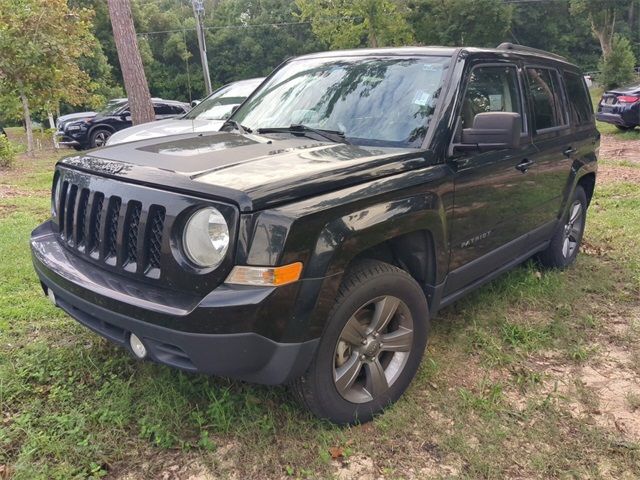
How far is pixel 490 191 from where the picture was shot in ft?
11.5

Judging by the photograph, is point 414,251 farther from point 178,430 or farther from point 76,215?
point 76,215

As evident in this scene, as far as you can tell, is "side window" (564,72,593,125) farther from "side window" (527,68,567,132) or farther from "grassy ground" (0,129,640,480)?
"grassy ground" (0,129,640,480)

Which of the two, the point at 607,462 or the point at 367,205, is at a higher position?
the point at 367,205

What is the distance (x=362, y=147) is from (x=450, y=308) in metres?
1.70

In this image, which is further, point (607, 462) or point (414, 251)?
point (414, 251)

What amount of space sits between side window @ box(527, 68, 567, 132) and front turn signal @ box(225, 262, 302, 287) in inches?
104

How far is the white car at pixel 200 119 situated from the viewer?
8.27 m

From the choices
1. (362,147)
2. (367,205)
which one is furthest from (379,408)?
(362,147)

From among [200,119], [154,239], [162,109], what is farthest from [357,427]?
[162,109]

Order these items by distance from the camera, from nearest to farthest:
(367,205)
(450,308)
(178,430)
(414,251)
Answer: (367,205), (178,430), (414,251), (450,308)

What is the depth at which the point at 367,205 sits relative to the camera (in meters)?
2.61

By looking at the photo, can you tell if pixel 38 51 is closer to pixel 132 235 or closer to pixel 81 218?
pixel 81 218

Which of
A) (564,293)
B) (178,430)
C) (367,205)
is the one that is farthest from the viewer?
(564,293)

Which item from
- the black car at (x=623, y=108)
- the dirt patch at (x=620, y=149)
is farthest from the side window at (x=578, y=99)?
the black car at (x=623, y=108)
